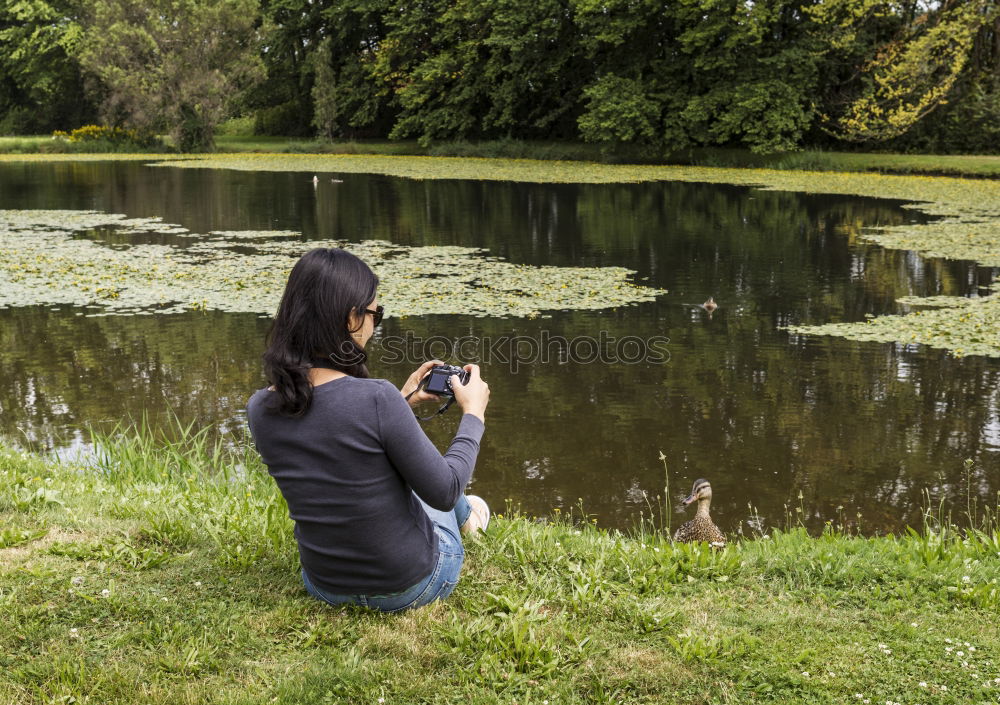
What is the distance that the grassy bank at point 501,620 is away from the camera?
8.90 ft

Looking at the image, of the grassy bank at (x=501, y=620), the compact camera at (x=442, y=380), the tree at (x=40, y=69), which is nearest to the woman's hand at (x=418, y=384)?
the compact camera at (x=442, y=380)

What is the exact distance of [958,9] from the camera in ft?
86.2

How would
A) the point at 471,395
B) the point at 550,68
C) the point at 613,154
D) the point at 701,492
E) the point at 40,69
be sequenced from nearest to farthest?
the point at 471,395 → the point at 701,492 → the point at 613,154 → the point at 550,68 → the point at 40,69

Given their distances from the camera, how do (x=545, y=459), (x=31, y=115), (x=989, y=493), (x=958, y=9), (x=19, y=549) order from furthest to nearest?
(x=31, y=115), (x=958, y=9), (x=545, y=459), (x=989, y=493), (x=19, y=549)

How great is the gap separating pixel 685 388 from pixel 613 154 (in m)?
26.7

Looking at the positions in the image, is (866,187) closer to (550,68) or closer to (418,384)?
(550,68)

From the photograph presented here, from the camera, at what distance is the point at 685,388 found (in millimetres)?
7191

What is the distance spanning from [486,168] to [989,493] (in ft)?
84.8

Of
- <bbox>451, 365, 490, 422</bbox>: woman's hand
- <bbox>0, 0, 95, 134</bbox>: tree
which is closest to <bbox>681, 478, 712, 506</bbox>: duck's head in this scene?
<bbox>451, 365, 490, 422</bbox>: woman's hand

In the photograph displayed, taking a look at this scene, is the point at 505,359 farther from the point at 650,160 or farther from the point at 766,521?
the point at 650,160

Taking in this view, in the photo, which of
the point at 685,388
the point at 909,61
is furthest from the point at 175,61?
the point at 685,388

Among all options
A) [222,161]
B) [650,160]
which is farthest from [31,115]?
[650,160]

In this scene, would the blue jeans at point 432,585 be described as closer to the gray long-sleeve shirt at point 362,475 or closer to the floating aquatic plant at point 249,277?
the gray long-sleeve shirt at point 362,475

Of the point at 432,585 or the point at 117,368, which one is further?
the point at 117,368
